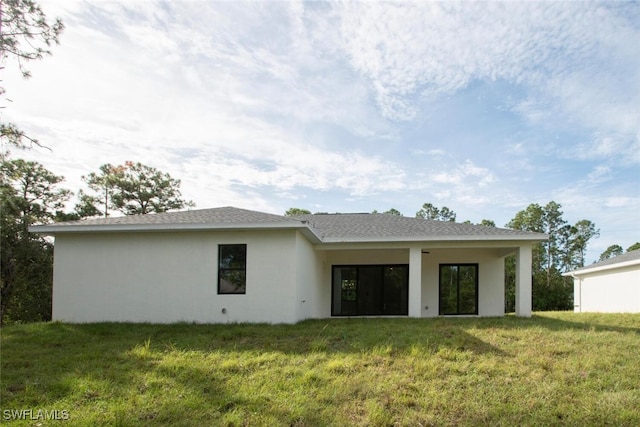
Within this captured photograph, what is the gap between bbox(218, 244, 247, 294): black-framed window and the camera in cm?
1109

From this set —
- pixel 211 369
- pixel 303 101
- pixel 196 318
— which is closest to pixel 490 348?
pixel 211 369

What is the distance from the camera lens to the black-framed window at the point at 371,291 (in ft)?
51.0

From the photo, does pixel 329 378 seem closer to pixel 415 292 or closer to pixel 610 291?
pixel 415 292

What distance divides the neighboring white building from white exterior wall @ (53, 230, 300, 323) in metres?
15.1

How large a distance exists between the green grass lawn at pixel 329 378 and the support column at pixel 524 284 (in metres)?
3.17

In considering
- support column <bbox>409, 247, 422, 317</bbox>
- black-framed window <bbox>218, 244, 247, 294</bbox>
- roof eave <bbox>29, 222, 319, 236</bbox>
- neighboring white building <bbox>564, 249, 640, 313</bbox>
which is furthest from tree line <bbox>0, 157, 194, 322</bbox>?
neighboring white building <bbox>564, 249, 640, 313</bbox>

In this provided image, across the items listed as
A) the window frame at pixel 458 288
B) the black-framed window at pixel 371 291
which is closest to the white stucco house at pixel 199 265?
the window frame at pixel 458 288

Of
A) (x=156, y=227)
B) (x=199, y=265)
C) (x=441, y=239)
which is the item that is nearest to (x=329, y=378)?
(x=199, y=265)

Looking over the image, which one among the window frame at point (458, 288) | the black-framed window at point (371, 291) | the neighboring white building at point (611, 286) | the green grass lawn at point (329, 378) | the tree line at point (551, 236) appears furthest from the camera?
the tree line at point (551, 236)

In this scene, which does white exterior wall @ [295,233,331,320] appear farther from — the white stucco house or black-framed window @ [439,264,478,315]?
black-framed window @ [439,264,478,315]

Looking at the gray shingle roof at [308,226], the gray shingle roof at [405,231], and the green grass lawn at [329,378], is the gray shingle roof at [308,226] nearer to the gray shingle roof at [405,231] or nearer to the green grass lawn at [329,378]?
the gray shingle roof at [405,231]

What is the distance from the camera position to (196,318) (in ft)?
36.2

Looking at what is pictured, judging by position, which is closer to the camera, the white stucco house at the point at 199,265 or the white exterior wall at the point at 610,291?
the white stucco house at the point at 199,265

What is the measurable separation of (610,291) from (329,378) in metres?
18.9
